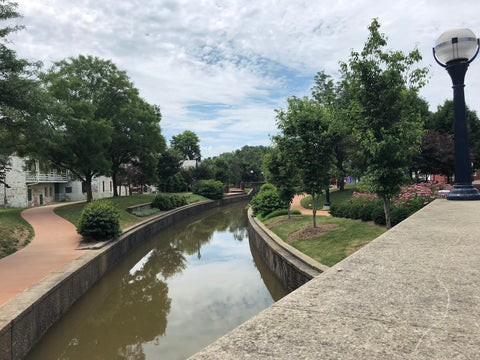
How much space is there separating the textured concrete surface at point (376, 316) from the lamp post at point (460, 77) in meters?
7.23

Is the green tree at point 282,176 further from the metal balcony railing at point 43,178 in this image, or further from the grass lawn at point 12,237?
the metal balcony railing at point 43,178

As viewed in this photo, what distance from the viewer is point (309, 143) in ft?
38.0

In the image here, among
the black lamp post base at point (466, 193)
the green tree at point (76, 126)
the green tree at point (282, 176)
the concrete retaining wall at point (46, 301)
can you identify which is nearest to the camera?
the concrete retaining wall at point (46, 301)

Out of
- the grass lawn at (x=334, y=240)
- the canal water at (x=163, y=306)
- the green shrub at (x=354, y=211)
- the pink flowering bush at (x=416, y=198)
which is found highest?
the pink flowering bush at (x=416, y=198)

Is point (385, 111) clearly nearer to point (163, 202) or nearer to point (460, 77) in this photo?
point (460, 77)

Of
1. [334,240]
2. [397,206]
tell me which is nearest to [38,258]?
[334,240]

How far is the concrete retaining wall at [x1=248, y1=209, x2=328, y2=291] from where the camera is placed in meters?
7.38

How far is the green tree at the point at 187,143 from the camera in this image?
3615 inches

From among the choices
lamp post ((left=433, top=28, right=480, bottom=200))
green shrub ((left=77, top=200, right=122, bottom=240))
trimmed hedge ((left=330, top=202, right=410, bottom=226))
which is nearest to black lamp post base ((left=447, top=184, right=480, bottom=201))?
lamp post ((left=433, top=28, right=480, bottom=200))

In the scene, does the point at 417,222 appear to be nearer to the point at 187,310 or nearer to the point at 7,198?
the point at 187,310

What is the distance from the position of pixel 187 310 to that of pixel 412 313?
7357 mm

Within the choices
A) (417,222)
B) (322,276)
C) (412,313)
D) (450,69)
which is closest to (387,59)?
(450,69)

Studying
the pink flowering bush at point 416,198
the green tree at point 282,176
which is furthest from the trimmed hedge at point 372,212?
→ the green tree at point 282,176

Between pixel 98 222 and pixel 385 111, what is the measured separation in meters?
11.1
